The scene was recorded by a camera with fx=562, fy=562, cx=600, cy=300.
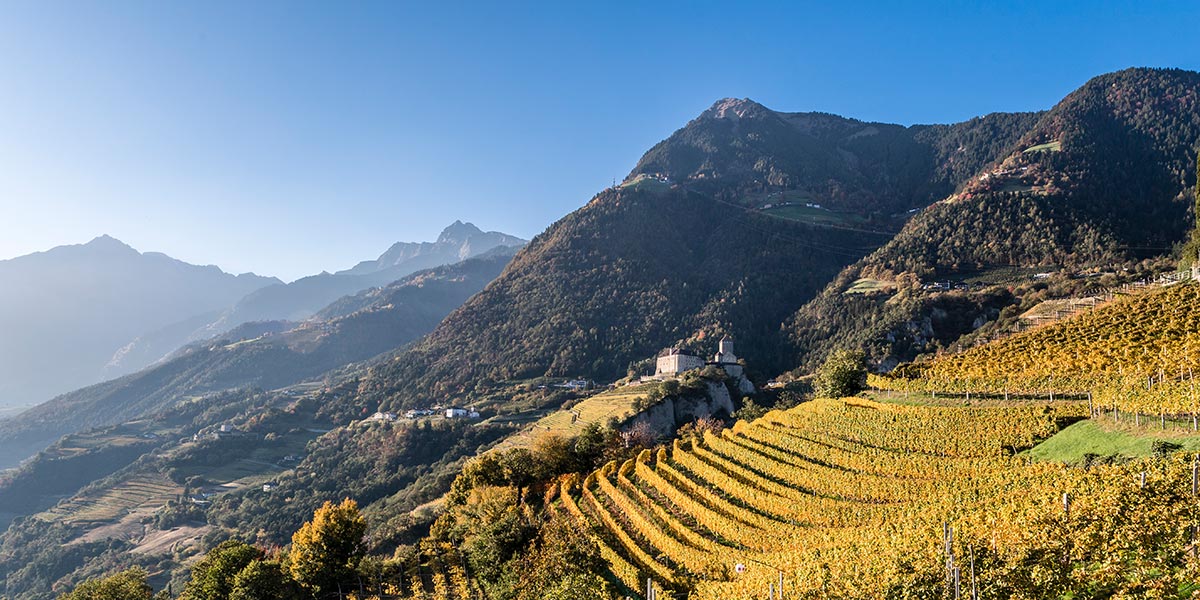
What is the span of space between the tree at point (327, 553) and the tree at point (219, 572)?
2810mm

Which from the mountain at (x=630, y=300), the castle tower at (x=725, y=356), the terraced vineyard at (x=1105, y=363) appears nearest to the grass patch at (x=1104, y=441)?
the terraced vineyard at (x=1105, y=363)

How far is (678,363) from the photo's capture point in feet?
353

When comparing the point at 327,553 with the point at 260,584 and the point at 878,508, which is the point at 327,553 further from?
the point at 878,508

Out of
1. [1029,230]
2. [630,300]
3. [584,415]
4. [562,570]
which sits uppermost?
[1029,230]

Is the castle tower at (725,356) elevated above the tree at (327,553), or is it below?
below

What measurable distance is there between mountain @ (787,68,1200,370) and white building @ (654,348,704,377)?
21633 millimetres

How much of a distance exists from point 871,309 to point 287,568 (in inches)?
4069

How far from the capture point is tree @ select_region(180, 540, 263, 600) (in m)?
32.9

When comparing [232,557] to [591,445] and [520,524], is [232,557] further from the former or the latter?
[591,445]

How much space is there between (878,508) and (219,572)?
1426 inches

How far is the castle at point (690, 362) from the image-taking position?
104 metres

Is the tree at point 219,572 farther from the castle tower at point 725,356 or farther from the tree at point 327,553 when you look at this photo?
the castle tower at point 725,356

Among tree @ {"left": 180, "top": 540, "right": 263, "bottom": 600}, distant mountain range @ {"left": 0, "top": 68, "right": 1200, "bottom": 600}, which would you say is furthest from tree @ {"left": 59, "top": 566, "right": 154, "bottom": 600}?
distant mountain range @ {"left": 0, "top": 68, "right": 1200, "bottom": 600}

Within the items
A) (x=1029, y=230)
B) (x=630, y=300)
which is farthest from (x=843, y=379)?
(x=630, y=300)
